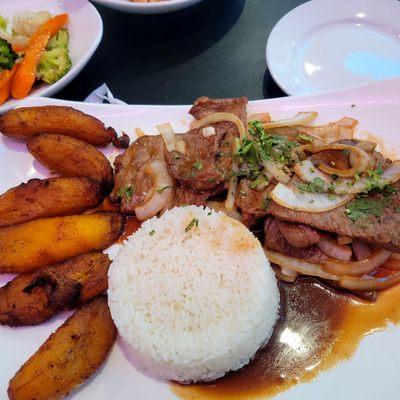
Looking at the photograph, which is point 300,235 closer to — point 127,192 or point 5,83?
point 127,192

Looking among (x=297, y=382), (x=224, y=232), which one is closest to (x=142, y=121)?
(x=224, y=232)

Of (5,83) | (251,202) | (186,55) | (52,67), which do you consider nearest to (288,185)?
(251,202)

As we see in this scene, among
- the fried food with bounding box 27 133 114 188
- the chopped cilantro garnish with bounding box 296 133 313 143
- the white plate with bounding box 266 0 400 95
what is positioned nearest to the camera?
the chopped cilantro garnish with bounding box 296 133 313 143

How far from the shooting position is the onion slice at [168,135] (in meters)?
3.61

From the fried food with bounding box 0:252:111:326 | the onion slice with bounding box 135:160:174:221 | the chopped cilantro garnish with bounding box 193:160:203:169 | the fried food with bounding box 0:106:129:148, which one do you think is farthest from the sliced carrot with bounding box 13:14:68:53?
the fried food with bounding box 0:252:111:326

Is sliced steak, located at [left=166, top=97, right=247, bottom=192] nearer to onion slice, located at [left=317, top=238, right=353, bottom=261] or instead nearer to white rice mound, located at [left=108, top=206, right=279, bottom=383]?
white rice mound, located at [left=108, top=206, right=279, bottom=383]

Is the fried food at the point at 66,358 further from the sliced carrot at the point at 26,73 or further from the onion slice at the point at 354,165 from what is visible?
the sliced carrot at the point at 26,73

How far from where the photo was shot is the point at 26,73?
4516mm

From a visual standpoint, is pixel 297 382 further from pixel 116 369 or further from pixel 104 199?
pixel 104 199

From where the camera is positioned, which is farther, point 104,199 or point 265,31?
point 265,31

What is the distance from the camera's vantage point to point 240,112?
12.2 ft

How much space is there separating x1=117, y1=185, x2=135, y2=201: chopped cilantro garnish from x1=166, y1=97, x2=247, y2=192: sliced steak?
1.24 ft

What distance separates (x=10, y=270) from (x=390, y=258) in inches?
107

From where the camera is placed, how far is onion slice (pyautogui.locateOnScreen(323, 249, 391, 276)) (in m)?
3.03
